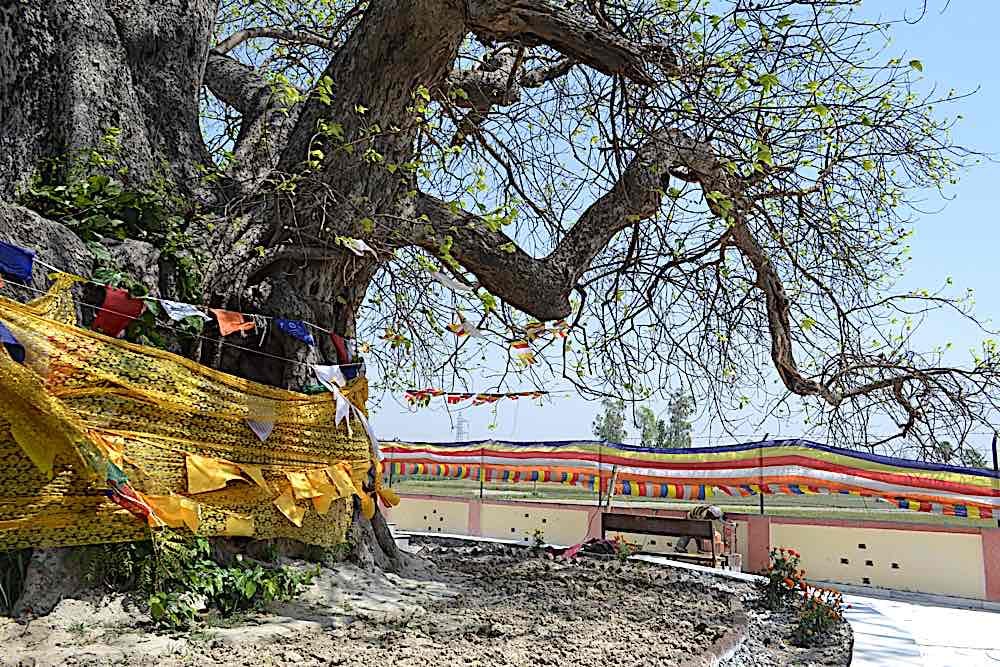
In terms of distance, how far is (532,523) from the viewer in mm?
14773

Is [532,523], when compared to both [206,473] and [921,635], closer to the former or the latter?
[921,635]

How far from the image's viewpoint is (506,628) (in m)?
5.13

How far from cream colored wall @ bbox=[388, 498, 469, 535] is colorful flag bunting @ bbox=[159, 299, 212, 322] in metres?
11.6

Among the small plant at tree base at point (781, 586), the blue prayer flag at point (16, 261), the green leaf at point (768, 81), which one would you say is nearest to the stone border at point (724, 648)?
the small plant at tree base at point (781, 586)

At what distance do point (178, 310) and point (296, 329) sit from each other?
113cm

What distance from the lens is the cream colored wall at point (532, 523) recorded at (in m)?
13.9

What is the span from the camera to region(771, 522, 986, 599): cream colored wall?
9.70 meters

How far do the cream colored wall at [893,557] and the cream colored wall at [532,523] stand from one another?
3786mm

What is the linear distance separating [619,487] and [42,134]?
34.8 ft

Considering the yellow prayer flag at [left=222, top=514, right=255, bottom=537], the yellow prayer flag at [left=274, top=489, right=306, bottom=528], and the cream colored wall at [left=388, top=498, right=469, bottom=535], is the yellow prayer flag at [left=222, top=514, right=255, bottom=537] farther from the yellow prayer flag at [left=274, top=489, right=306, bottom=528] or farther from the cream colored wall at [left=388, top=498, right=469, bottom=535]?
the cream colored wall at [left=388, top=498, right=469, bottom=535]

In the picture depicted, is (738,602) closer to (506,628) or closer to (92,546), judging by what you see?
(506,628)

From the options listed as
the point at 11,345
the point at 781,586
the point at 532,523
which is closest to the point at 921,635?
the point at 781,586

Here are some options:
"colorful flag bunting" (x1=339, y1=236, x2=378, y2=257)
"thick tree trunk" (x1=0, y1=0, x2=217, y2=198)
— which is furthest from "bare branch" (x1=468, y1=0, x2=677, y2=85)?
"thick tree trunk" (x1=0, y1=0, x2=217, y2=198)

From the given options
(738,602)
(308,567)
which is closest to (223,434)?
(308,567)
